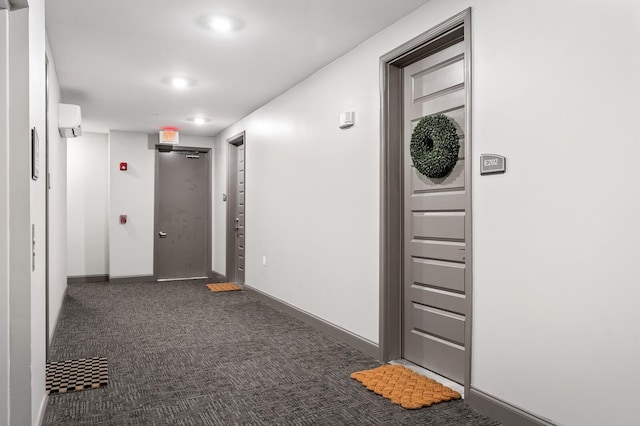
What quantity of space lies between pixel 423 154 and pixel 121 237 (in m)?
6.25

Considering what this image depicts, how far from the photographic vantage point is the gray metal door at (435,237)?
122 inches

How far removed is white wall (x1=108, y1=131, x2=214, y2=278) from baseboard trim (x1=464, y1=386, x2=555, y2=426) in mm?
6585

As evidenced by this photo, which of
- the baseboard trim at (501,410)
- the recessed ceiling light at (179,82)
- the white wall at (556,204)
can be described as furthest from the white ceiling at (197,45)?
the baseboard trim at (501,410)

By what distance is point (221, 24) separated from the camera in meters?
3.51

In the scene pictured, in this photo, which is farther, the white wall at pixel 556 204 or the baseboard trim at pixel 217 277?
the baseboard trim at pixel 217 277

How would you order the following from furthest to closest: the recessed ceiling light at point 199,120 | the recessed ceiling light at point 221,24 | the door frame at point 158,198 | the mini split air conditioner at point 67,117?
the door frame at point 158,198 < the recessed ceiling light at point 199,120 < the mini split air conditioner at point 67,117 < the recessed ceiling light at point 221,24

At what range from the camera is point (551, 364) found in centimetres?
232

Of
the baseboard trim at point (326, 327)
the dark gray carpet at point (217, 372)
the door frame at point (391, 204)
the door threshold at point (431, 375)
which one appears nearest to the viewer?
the dark gray carpet at point (217, 372)

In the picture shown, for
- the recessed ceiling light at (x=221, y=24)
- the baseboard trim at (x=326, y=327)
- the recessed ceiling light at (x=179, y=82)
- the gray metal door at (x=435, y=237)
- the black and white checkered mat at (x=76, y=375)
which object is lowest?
the black and white checkered mat at (x=76, y=375)

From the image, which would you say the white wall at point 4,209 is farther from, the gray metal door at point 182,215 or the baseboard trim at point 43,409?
the gray metal door at point 182,215

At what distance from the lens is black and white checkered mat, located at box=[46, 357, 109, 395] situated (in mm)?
3067

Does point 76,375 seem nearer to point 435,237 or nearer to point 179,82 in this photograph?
point 435,237

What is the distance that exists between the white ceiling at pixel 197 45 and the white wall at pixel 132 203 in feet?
6.41

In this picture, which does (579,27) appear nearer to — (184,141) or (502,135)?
(502,135)
